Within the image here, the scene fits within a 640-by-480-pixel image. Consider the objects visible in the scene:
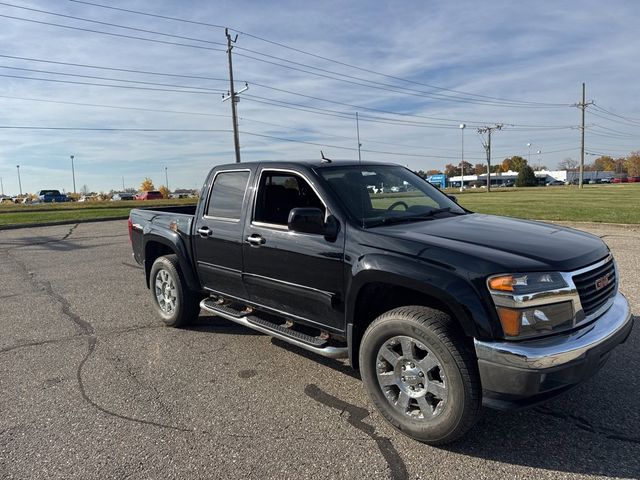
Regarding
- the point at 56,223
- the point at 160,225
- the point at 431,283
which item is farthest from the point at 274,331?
the point at 56,223

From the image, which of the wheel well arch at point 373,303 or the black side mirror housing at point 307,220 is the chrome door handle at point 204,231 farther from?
the wheel well arch at point 373,303

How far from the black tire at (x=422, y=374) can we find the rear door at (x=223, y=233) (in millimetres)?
1726

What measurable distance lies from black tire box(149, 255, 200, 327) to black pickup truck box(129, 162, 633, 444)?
1.33ft

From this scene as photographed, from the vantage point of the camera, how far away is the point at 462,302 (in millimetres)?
2850

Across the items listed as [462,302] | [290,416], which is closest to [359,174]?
[462,302]

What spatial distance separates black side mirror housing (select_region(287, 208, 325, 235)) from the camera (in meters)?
3.58

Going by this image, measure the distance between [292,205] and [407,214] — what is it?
43.0 inches

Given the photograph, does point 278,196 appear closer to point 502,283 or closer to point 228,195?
point 228,195

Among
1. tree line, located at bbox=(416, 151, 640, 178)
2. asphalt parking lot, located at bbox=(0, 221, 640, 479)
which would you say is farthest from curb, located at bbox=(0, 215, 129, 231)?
tree line, located at bbox=(416, 151, 640, 178)

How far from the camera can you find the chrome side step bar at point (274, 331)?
12.1 ft

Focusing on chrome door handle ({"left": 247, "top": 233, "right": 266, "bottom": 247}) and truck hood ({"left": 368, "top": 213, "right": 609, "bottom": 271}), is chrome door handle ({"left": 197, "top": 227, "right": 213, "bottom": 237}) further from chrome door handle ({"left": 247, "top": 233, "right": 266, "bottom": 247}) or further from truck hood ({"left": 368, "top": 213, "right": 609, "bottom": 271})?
truck hood ({"left": 368, "top": 213, "right": 609, "bottom": 271})

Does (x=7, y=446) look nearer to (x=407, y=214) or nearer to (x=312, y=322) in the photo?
(x=312, y=322)

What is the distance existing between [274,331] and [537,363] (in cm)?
216

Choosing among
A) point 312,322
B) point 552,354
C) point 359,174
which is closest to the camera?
point 552,354
